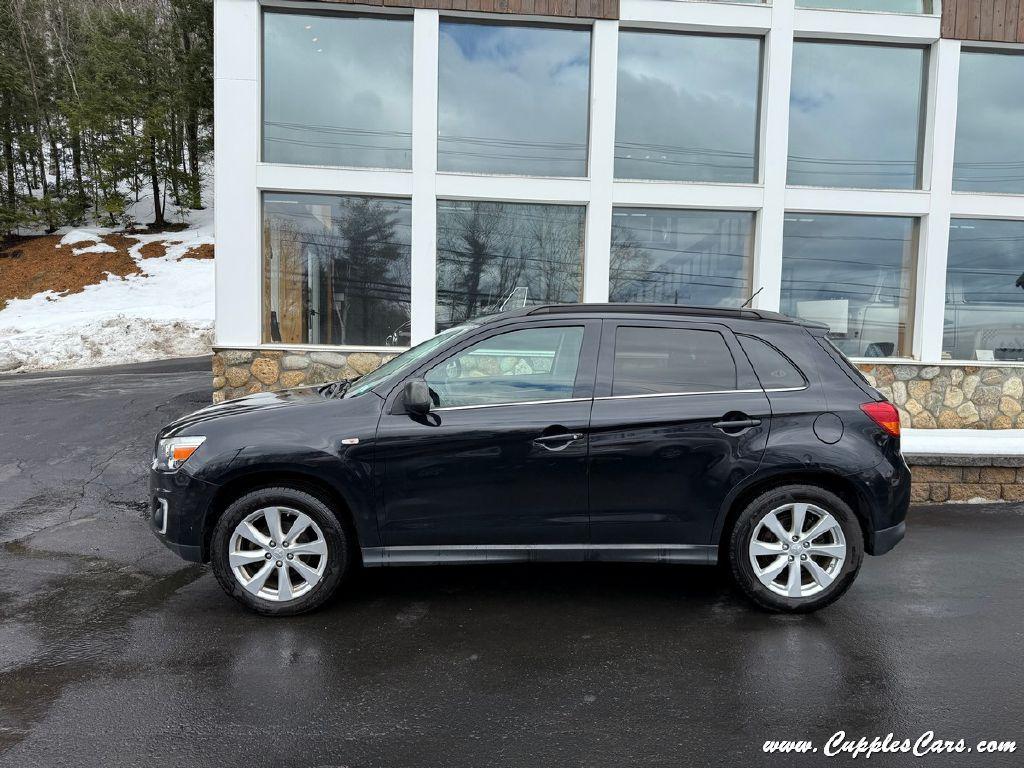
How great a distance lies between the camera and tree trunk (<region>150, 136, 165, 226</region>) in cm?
2995

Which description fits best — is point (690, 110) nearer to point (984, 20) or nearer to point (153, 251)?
point (984, 20)

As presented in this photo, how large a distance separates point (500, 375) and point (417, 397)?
537mm

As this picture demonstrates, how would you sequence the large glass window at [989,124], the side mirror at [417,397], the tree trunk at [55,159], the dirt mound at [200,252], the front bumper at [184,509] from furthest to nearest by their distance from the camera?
the tree trunk at [55,159]
the dirt mound at [200,252]
the large glass window at [989,124]
the front bumper at [184,509]
the side mirror at [417,397]

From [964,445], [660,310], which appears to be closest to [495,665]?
[660,310]

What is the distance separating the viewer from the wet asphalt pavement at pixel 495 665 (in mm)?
2922

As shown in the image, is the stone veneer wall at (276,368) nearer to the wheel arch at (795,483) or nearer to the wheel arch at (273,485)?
the wheel arch at (273,485)

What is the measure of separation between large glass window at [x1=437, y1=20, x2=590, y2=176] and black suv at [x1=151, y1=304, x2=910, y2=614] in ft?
19.5

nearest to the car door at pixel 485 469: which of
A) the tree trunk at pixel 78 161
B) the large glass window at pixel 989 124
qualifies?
the large glass window at pixel 989 124

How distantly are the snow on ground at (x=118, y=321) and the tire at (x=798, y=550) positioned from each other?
17.0m

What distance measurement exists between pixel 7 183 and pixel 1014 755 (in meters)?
39.5

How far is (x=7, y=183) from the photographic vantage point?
105ft

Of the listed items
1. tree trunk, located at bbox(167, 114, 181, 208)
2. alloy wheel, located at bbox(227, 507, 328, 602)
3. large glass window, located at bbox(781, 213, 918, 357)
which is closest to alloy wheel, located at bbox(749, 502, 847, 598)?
alloy wheel, located at bbox(227, 507, 328, 602)

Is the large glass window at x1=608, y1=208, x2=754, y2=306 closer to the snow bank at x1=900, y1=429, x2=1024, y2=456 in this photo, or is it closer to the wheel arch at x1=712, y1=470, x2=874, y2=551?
the snow bank at x1=900, y1=429, x2=1024, y2=456

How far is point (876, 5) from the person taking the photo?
31.2ft
